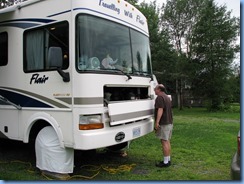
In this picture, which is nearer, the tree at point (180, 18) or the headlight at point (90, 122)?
the headlight at point (90, 122)

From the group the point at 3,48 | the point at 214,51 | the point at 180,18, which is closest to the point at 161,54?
the point at 214,51

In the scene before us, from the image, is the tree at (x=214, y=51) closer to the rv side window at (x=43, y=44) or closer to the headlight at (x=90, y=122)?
the rv side window at (x=43, y=44)

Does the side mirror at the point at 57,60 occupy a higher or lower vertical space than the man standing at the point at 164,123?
higher

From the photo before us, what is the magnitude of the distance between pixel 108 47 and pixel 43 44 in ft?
3.93

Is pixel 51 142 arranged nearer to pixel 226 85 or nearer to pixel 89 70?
pixel 89 70

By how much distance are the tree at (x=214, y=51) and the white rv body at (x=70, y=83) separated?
18.5m

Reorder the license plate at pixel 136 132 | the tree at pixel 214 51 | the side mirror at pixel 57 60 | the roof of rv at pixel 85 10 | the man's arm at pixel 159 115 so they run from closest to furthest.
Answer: the side mirror at pixel 57 60
the roof of rv at pixel 85 10
the license plate at pixel 136 132
the man's arm at pixel 159 115
the tree at pixel 214 51

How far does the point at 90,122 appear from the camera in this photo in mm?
5137

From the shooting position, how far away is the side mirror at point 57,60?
514 cm

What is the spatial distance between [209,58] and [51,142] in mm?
20459

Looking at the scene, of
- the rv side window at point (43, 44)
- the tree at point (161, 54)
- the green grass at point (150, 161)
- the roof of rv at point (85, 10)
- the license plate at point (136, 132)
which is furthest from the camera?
the tree at point (161, 54)

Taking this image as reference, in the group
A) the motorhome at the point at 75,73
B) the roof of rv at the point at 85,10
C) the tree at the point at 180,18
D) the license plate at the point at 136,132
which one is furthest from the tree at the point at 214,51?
the license plate at the point at 136,132

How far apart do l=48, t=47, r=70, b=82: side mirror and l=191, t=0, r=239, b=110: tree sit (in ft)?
66.9

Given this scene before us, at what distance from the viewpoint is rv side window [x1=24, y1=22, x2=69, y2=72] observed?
211 inches
